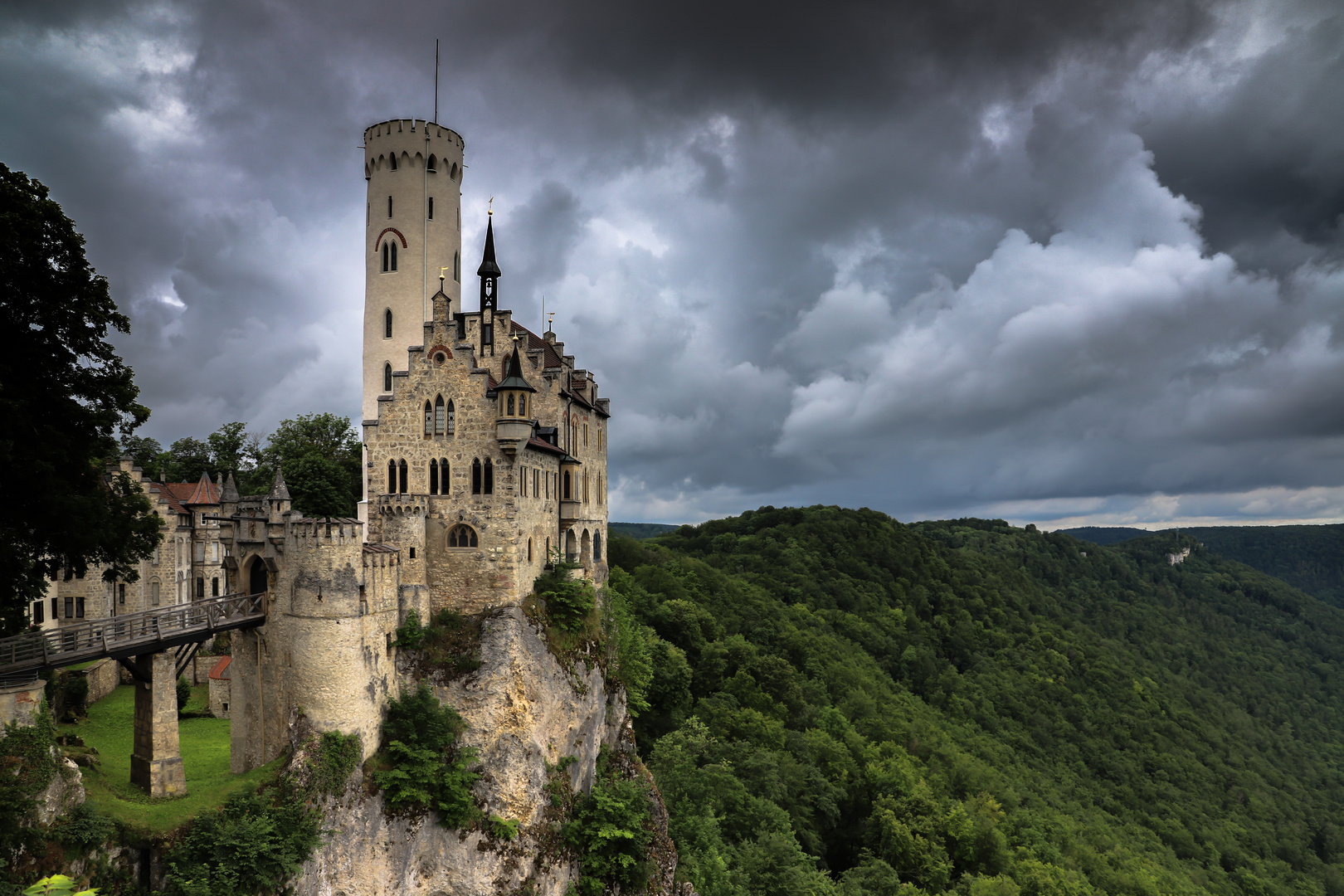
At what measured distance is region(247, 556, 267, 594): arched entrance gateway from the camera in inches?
1384

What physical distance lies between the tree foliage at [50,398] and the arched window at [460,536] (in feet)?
44.7

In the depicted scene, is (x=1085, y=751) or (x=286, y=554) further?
(x=1085, y=751)

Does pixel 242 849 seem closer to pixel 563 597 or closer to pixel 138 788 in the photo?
pixel 138 788

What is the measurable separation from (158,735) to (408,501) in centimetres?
1363

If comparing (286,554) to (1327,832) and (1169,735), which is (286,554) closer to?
(1169,735)

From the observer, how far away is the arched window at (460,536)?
3922 centimetres

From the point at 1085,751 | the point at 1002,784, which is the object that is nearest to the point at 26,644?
the point at 1002,784

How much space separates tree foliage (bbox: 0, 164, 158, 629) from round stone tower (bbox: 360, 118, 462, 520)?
15653 millimetres

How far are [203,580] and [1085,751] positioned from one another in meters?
114

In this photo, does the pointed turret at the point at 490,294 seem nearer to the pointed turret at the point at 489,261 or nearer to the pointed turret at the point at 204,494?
the pointed turret at the point at 489,261

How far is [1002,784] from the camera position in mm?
83688

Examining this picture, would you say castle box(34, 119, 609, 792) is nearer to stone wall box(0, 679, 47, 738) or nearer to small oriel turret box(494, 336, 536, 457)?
small oriel turret box(494, 336, 536, 457)

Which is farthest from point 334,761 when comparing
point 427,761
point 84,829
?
point 84,829

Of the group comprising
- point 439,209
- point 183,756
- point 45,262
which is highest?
point 439,209
